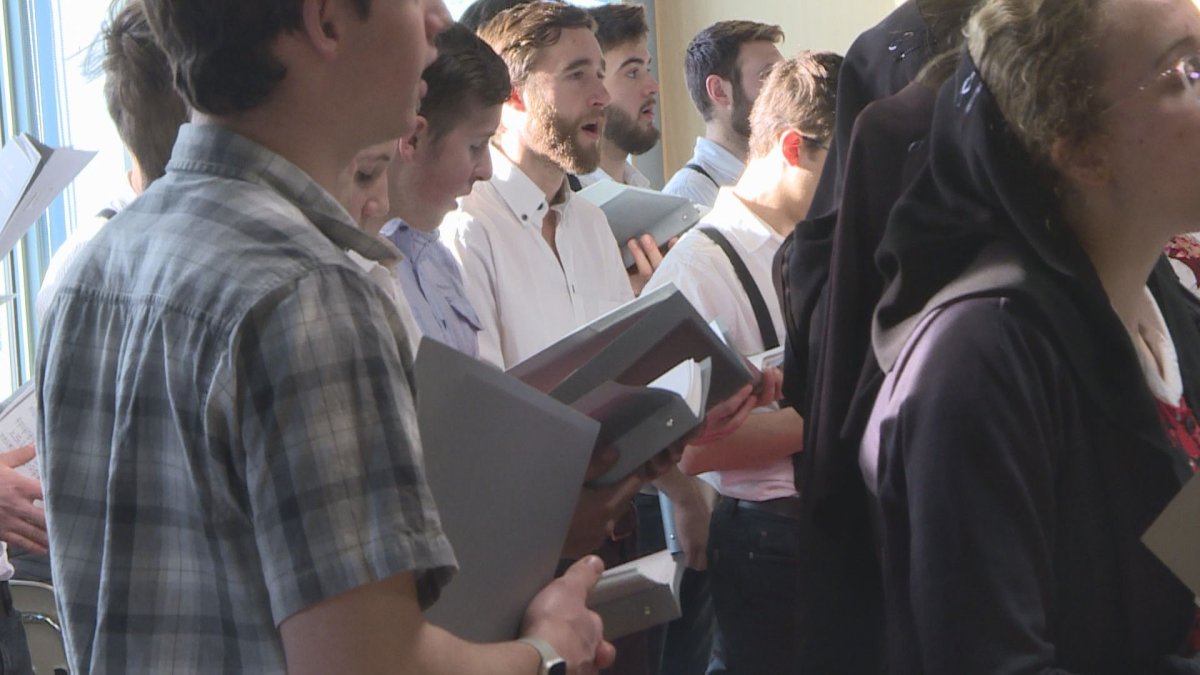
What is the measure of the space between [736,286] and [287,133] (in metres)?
1.69

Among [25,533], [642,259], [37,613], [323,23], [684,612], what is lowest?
[684,612]

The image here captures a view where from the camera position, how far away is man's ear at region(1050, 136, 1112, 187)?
148 cm

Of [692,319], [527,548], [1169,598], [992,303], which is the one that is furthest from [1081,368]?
[527,548]

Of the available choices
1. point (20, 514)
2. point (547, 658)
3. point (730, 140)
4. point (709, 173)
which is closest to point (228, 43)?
point (547, 658)

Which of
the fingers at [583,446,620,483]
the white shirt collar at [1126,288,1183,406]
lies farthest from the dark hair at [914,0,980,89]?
the fingers at [583,446,620,483]

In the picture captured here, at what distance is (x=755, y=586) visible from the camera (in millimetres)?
Answer: 2600

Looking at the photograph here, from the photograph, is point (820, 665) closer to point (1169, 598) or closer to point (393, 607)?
point (1169, 598)

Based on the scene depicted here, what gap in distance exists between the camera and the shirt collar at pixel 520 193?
303cm

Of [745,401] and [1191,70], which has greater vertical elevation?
[1191,70]

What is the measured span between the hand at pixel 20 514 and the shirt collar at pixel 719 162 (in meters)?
2.56

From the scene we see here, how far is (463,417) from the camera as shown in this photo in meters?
1.19

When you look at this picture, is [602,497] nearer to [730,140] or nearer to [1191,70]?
[1191,70]

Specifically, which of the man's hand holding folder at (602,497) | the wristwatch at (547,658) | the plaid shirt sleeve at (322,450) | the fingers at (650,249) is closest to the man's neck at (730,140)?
the fingers at (650,249)

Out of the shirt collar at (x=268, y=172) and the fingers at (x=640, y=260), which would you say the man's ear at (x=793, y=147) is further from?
the shirt collar at (x=268, y=172)
